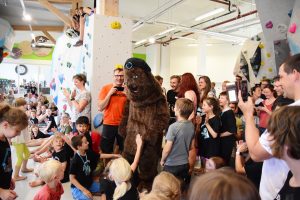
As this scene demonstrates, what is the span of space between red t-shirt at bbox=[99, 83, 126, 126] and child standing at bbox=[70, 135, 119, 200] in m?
0.39

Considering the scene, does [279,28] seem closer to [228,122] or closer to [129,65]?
[228,122]

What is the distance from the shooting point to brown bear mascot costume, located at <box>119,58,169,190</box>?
9.77 feet

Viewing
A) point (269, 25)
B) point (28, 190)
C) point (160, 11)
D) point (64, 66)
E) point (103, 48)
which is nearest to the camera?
point (28, 190)

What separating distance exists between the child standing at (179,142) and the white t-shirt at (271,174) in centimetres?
139

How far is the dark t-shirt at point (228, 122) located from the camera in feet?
11.4

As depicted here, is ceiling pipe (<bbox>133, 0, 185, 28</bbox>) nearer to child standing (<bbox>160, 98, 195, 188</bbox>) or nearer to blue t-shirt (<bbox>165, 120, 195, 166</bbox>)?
child standing (<bbox>160, 98, 195, 188</bbox>)

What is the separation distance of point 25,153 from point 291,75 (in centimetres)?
389

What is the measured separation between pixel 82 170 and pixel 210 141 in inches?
64.5

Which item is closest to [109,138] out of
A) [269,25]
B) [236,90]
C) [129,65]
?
[129,65]

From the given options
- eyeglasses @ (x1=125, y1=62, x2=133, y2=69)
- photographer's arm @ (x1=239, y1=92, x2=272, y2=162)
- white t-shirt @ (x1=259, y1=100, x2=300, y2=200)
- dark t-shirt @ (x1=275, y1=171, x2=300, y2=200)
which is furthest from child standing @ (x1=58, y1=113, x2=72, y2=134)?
dark t-shirt @ (x1=275, y1=171, x2=300, y2=200)

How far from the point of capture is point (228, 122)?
349 centimetres

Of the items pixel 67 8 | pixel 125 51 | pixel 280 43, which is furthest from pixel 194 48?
pixel 125 51

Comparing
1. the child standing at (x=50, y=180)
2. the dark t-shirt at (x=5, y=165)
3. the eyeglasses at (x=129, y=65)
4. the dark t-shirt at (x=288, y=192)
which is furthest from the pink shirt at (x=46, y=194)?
the dark t-shirt at (x=288, y=192)

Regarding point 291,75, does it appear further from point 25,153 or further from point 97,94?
point 25,153
